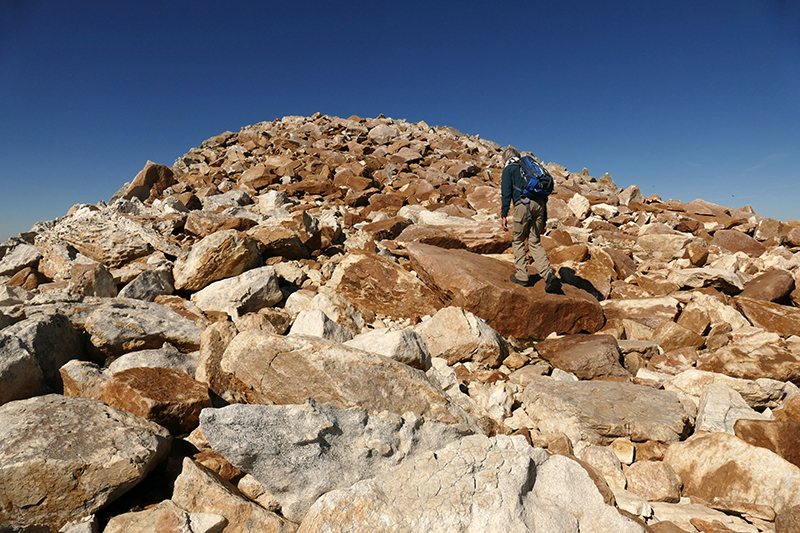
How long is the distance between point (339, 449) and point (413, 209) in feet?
32.5

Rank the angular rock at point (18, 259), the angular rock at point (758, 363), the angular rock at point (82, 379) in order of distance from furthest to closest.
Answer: the angular rock at point (18, 259)
the angular rock at point (758, 363)
the angular rock at point (82, 379)

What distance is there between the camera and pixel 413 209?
12016 mm

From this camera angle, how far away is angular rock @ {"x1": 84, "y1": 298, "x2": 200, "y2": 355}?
4371 mm

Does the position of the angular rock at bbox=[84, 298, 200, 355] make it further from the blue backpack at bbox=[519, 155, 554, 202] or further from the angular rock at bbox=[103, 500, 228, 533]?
the blue backpack at bbox=[519, 155, 554, 202]

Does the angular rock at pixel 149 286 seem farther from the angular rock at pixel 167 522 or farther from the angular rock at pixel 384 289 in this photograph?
the angular rock at pixel 167 522

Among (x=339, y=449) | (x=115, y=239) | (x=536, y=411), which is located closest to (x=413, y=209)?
(x=115, y=239)

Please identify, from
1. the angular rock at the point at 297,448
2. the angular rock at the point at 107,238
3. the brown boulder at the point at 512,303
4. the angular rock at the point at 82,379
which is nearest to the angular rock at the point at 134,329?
the angular rock at the point at 82,379

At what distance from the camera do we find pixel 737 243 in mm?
10062

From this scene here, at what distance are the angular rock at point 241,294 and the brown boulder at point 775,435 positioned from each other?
5.95 metres

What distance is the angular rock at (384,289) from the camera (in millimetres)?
6242

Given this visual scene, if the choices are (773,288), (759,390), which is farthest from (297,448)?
(773,288)

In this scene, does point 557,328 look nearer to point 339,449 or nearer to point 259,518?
point 339,449

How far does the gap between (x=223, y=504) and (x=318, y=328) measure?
233cm

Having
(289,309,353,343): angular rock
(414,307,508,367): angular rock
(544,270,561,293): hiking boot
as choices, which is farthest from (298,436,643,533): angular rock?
(544,270,561,293): hiking boot
